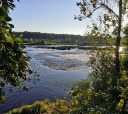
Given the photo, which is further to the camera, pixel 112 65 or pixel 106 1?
pixel 112 65

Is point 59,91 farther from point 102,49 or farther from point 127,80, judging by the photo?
point 127,80

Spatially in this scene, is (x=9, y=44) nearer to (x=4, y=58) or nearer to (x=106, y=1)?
(x=4, y=58)

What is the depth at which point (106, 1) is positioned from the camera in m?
9.28

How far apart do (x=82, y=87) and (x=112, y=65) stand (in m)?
2.95

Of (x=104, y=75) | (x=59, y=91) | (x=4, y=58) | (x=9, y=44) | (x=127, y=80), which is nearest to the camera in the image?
(x=4, y=58)

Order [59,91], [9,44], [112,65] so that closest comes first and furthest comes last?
[9,44] < [112,65] < [59,91]

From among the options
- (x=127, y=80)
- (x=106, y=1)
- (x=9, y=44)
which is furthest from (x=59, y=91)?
(x=9, y=44)

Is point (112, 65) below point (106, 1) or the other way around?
below

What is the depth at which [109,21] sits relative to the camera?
9469mm

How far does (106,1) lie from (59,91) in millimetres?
9462

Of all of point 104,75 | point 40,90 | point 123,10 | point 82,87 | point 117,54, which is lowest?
point 40,90

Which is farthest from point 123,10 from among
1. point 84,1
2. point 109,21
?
point 84,1

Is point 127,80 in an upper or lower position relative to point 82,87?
upper

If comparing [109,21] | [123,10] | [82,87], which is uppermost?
[123,10]
